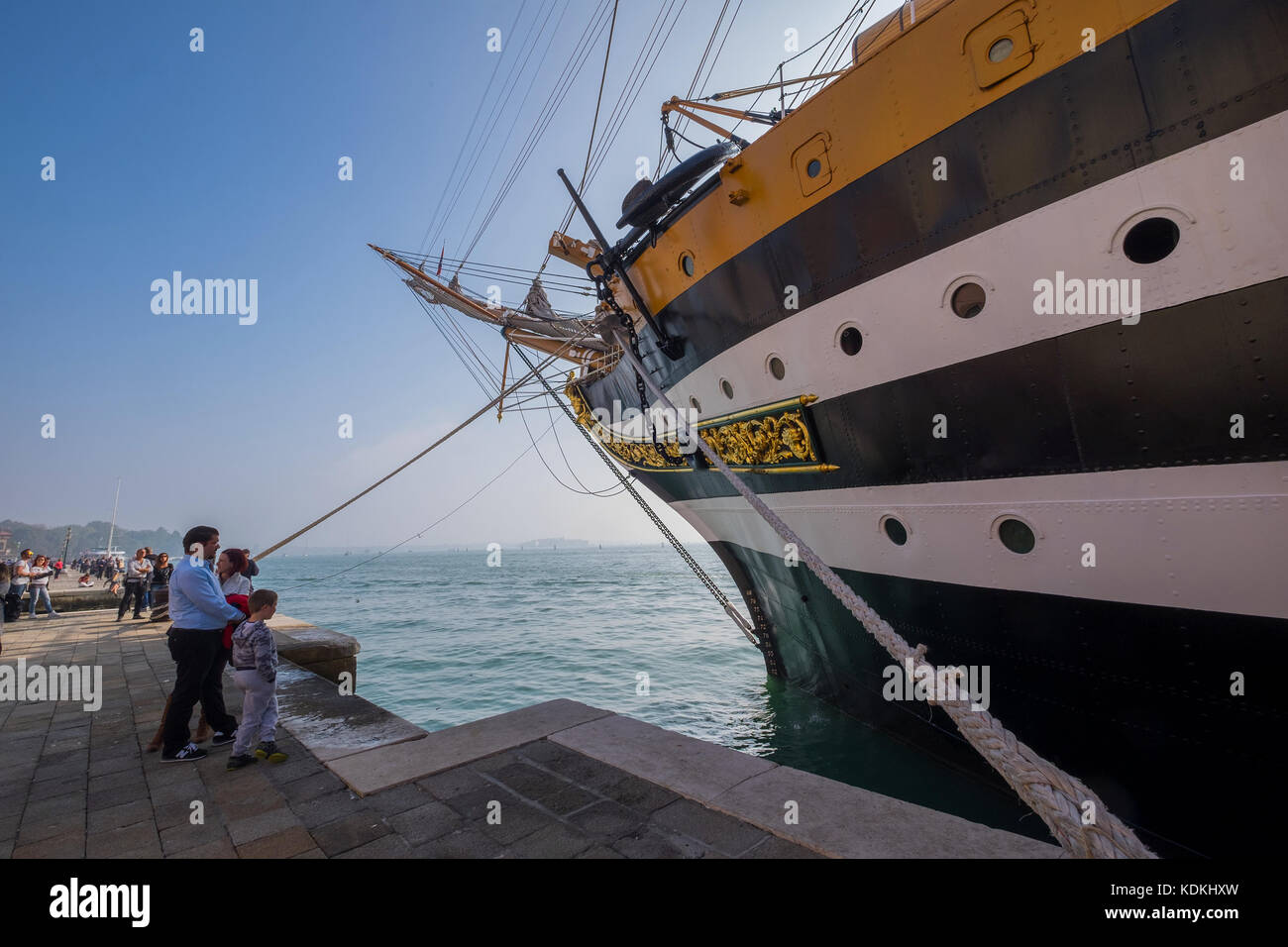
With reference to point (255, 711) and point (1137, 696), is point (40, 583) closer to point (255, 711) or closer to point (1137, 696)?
point (255, 711)

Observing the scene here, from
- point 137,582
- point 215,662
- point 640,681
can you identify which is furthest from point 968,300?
point 137,582

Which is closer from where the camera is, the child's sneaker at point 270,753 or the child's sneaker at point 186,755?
the child's sneaker at point 270,753

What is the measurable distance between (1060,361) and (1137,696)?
2.22m

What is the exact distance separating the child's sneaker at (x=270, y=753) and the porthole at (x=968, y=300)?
556 cm

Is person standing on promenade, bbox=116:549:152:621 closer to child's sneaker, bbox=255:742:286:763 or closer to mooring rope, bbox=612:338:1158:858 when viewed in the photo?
child's sneaker, bbox=255:742:286:763

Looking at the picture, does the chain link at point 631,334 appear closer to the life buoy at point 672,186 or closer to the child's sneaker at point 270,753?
the life buoy at point 672,186

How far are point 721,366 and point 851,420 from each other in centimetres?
174

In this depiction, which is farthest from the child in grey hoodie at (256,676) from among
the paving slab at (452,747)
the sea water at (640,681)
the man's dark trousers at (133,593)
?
the man's dark trousers at (133,593)

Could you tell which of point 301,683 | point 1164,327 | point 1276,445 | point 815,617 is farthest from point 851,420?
point 301,683

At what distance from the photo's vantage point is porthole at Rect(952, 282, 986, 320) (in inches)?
150

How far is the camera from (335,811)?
2922 mm

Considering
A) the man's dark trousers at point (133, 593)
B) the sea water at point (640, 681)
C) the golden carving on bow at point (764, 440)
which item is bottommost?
the sea water at point (640, 681)

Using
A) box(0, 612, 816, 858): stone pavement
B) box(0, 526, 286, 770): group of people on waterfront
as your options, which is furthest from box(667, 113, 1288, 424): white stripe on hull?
box(0, 526, 286, 770): group of people on waterfront

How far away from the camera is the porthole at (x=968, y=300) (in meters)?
3.80
